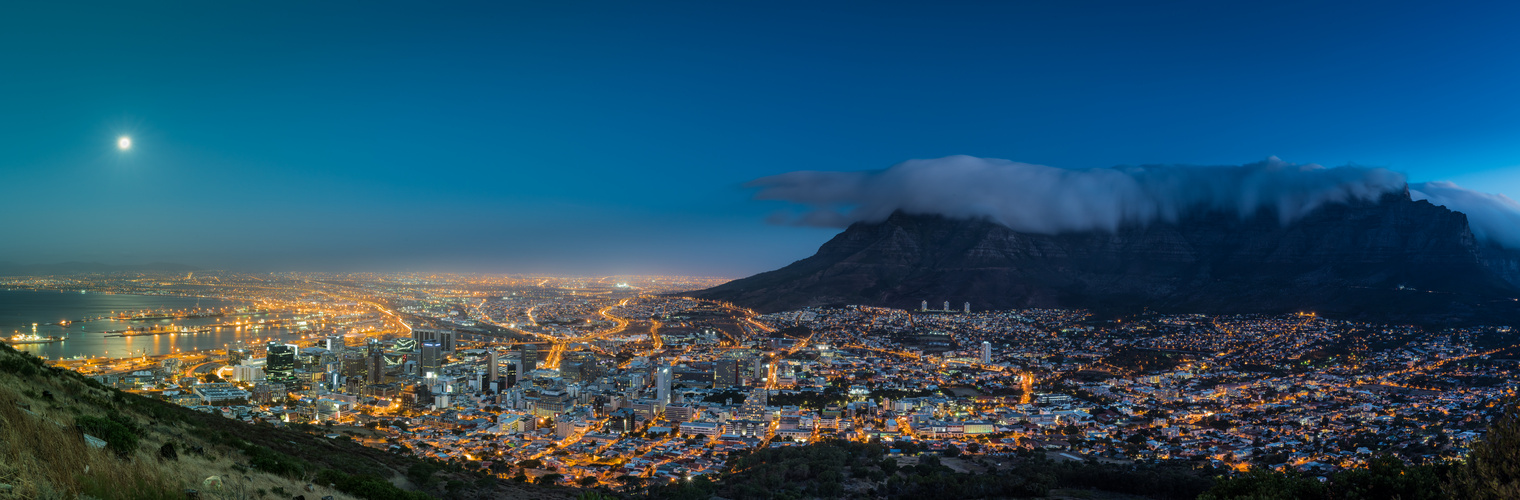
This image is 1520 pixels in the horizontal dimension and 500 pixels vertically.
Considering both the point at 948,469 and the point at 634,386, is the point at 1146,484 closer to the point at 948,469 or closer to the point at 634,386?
the point at 948,469

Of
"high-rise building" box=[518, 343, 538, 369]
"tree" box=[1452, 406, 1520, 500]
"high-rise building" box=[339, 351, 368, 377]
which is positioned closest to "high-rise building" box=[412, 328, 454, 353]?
"high-rise building" box=[518, 343, 538, 369]

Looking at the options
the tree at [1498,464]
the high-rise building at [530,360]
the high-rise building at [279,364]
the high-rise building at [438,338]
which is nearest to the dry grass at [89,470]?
the tree at [1498,464]

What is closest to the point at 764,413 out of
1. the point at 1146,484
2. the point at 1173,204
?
the point at 1146,484

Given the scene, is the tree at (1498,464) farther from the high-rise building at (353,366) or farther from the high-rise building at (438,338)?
the high-rise building at (438,338)

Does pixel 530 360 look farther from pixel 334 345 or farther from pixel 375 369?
pixel 334 345

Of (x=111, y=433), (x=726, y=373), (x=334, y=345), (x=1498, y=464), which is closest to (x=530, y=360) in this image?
(x=726, y=373)

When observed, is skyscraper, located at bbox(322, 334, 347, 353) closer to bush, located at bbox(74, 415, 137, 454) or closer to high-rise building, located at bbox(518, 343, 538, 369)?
high-rise building, located at bbox(518, 343, 538, 369)
